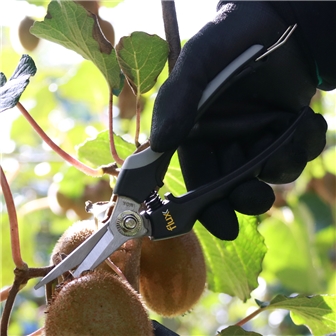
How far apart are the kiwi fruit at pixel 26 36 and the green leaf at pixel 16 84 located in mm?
758

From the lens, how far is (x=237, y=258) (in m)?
1.05

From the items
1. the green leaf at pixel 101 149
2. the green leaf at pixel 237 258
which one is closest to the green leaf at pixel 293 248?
the green leaf at pixel 237 258

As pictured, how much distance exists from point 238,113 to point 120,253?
25 cm

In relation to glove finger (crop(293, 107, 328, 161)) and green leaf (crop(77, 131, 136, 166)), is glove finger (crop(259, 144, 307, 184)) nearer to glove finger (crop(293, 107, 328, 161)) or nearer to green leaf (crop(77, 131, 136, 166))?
glove finger (crop(293, 107, 328, 161))

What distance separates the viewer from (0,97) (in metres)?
0.80

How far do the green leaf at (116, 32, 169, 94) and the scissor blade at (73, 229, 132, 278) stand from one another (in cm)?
27

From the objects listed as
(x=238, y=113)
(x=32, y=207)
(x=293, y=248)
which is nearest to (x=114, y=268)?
(x=238, y=113)

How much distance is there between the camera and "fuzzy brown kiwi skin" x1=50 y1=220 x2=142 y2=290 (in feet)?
2.54

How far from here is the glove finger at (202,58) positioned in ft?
2.13

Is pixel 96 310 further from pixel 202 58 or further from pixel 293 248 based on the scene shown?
pixel 293 248

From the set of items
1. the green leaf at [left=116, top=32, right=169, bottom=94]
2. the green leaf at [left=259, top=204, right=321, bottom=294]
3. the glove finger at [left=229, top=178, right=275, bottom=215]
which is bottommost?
the green leaf at [left=259, top=204, right=321, bottom=294]

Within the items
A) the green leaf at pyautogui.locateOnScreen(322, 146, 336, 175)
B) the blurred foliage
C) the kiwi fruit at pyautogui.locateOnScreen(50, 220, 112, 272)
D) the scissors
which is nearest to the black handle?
the scissors

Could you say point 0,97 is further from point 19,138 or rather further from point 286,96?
point 19,138

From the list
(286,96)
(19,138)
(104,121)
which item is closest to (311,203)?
(104,121)
